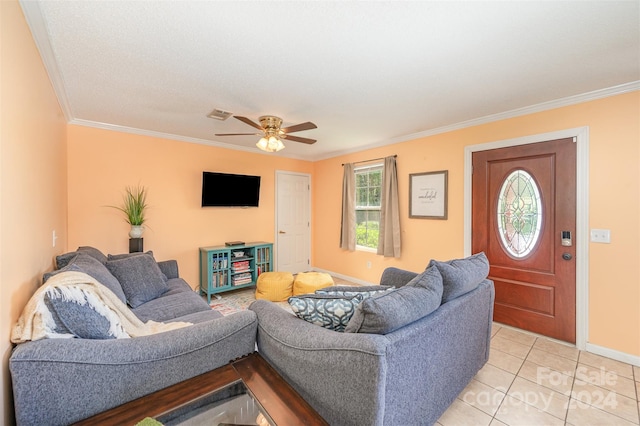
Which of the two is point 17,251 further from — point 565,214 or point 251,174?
point 565,214

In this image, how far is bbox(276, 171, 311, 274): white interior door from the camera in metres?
4.98

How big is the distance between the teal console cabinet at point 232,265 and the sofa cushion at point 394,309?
3.10 m

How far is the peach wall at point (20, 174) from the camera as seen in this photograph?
1086 mm

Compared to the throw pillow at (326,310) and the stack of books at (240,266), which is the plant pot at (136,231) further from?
the throw pillow at (326,310)

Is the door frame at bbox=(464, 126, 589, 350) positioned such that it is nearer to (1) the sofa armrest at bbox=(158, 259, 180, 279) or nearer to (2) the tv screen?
(2) the tv screen

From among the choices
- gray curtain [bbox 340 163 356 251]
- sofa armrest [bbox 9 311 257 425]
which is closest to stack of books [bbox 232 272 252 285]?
gray curtain [bbox 340 163 356 251]

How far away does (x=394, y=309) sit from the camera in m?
1.20

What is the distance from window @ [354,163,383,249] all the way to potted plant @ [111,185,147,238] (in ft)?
10.9

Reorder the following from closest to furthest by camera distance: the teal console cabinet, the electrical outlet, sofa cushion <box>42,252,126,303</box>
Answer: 1. sofa cushion <box>42,252,126,303</box>
2. the electrical outlet
3. the teal console cabinet

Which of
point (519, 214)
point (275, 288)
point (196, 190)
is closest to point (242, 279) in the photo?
point (275, 288)

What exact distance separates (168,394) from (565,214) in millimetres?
3500

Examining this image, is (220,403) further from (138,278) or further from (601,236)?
(601,236)

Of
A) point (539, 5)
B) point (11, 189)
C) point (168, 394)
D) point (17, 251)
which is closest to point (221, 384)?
point (168, 394)

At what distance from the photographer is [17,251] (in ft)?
4.11
